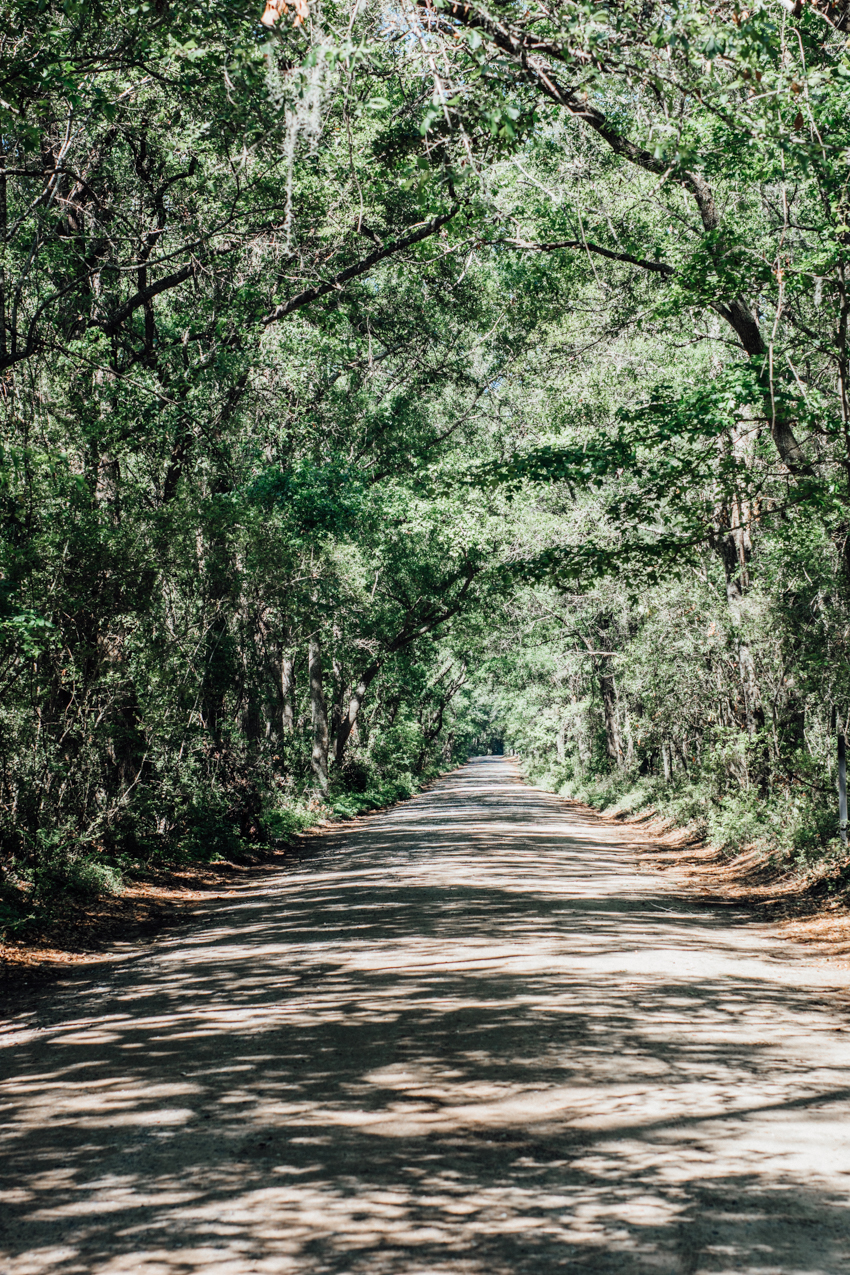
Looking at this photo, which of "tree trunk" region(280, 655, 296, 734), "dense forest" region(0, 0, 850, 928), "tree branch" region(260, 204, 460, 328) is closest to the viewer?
"dense forest" region(0, 0, 850, 928)

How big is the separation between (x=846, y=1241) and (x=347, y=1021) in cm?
379

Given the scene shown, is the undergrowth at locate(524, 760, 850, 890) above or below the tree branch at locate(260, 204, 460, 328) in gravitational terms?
below

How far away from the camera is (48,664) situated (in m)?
11.3

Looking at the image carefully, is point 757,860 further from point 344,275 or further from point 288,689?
point 288,689

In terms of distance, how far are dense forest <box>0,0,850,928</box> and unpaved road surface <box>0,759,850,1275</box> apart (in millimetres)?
→ 3805

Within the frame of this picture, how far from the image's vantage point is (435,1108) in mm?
5133

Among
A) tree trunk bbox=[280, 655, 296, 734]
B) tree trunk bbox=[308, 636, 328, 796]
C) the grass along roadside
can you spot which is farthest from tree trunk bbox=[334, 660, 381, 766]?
the grass along roadside

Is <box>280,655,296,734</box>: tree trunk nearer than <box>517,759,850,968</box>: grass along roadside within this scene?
No

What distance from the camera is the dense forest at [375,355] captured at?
337 inches

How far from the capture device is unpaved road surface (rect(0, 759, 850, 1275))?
3.69m

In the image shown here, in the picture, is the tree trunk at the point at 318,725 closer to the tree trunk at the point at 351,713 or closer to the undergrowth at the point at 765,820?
the tree trunk at the point at 351,713

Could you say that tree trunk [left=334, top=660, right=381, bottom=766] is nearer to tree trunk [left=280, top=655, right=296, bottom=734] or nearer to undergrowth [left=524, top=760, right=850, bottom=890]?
tree trunk [left=280, top=655, right=296, bottom=734]

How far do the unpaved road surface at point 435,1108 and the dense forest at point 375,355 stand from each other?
3.80 meters

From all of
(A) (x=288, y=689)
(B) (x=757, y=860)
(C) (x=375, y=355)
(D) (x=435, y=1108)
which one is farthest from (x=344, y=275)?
(A) (x=288, y=689)
